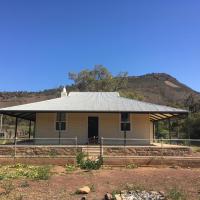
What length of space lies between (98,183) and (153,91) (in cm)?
8731

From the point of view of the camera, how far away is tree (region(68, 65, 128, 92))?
187ft

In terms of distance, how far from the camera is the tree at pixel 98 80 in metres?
57.0

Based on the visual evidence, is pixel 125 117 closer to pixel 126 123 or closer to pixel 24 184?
pixel 126 123

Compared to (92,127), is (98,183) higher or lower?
lower

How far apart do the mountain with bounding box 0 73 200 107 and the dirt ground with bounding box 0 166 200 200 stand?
63.4m

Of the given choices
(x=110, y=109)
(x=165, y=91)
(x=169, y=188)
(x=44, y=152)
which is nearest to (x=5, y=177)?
(x=44, y=152)

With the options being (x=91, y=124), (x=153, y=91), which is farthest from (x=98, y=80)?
(x=153, y=91)

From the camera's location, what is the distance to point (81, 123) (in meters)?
20.9

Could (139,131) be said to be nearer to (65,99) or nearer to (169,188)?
(65,99)

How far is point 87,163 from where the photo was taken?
15.1 metres

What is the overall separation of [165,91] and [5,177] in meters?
92.5

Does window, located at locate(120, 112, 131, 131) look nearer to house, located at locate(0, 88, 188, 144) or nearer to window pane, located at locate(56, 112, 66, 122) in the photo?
house, located at locate(0, 88, 188, 144)

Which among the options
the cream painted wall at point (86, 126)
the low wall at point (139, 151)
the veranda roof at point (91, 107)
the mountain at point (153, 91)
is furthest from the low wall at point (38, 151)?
the mountain at point (153, 91)

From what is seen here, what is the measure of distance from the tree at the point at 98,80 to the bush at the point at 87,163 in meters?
40.6
